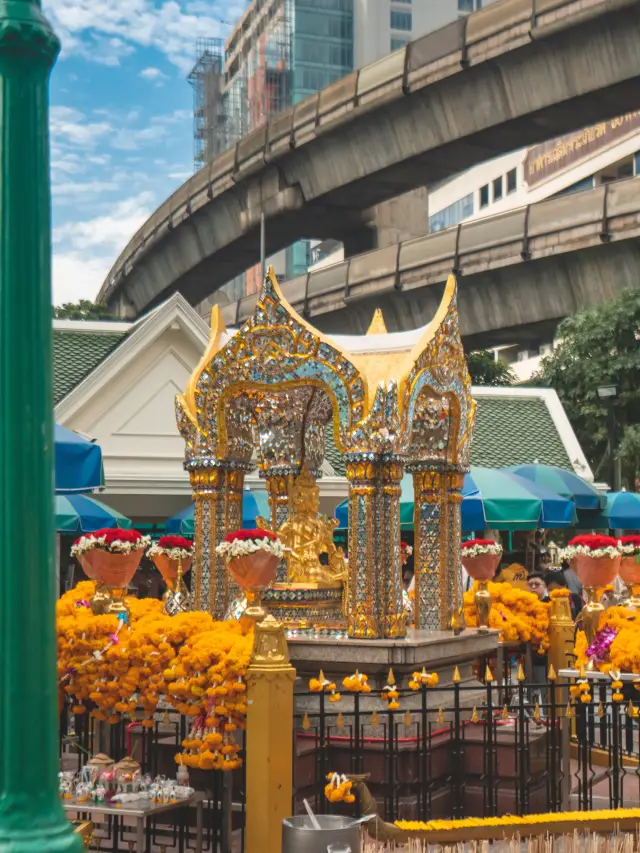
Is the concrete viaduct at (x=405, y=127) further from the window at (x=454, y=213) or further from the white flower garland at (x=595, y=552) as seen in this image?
the window at (x=454, y=213)

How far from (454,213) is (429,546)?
2488 inches

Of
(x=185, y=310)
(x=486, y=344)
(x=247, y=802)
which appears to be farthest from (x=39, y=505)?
(x=486, y=344)

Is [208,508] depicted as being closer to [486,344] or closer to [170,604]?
[170,604]

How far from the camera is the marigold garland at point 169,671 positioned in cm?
816

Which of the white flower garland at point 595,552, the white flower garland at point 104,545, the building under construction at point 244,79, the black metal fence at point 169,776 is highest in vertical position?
the building under construction at point 244,79

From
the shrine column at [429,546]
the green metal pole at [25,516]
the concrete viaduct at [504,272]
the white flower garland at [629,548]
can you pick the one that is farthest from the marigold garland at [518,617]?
the concrete viaduct at [504,272]

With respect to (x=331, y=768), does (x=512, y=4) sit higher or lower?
higher

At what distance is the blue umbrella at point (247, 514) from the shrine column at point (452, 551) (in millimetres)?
4933

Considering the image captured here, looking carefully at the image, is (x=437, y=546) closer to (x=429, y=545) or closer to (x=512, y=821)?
(x=429, y=545)

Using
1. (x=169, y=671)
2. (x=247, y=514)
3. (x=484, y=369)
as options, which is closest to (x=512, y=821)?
(x=169, y=671)

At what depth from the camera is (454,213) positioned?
7450 centimetres

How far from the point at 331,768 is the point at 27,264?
20.7ft

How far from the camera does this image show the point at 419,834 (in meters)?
7.72

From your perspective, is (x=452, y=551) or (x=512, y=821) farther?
(x=452, y=551)
